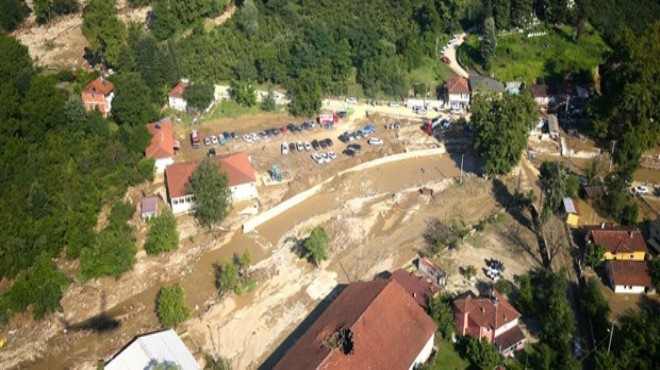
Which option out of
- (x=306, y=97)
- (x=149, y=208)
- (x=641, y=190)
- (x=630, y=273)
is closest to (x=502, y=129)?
(x=641, y=190)

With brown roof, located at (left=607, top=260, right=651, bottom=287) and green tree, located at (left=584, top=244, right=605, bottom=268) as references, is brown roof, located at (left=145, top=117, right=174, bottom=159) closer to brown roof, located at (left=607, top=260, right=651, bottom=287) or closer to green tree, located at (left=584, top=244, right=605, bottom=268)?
green tree, located at (left=584, top=244, right=605, bottom=268)

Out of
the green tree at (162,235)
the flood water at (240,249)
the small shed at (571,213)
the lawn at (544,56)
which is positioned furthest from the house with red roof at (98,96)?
the small shed at (571,213)

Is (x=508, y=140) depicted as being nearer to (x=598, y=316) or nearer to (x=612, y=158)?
(x=612, y=158)

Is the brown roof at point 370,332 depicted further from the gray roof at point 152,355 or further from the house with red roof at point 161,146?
the house with red roof at point 161,146

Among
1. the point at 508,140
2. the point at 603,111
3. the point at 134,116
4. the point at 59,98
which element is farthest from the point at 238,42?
the point at 603,111

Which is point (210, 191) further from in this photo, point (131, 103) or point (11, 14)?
point (11, 14)
